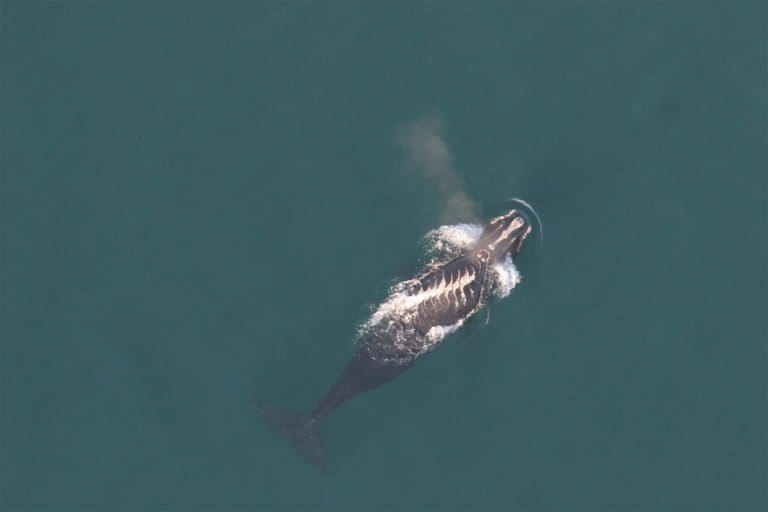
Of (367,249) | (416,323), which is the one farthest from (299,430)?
(367,249)

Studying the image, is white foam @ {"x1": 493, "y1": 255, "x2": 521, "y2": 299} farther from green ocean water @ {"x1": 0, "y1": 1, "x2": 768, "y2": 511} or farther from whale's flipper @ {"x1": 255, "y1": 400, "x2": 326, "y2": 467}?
whale's flipper @ {"x1": 255, "y1": 400, "x2": 326, "y2": 467}

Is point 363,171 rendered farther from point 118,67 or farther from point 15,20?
point 15,20

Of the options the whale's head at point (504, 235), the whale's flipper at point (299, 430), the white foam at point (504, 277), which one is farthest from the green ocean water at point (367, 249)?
A: the whale's head at point (504, 235)

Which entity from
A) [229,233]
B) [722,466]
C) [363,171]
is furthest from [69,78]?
[722,466]

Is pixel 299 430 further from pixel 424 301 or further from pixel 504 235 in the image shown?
pixel 504 235

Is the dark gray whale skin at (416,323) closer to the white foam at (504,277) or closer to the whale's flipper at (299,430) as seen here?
the whale's flipper at (299,430)

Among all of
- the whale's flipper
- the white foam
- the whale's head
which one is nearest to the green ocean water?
the whale's flipper

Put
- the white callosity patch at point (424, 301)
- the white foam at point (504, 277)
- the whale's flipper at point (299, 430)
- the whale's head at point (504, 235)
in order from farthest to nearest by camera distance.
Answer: the whale's head at point (504, 235) → the white foam at point (504, 277) → the white callosity patch at point (424, 301) → the whale's flipper at point (299, 430)
